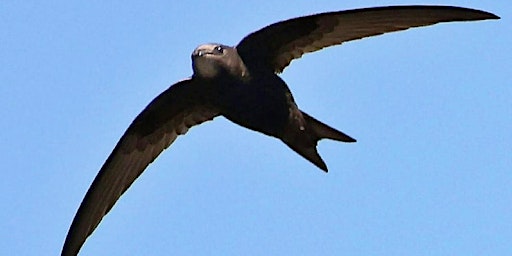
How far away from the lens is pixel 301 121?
11266mm

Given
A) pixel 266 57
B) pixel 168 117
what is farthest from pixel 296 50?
pixel 168 117

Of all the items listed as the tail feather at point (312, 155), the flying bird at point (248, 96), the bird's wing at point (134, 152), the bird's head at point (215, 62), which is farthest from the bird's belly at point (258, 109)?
the bird's wing at point (134, 152)

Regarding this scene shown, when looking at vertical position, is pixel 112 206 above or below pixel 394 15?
below

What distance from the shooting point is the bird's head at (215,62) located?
35.6ft

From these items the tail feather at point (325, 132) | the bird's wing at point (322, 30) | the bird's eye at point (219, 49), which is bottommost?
the tail feather at point (325, 132)

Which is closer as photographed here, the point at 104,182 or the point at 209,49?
the point at 209,49

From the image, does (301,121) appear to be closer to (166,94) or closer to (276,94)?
(276,94)

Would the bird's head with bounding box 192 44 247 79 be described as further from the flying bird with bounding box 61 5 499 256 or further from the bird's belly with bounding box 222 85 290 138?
the bird's belly with bounding box 222 85 290 138

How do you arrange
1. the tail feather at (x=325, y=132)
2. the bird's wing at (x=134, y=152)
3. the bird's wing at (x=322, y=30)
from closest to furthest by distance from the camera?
the bird's wing at (x=322, y=30) → the tail feather at (x=325, y=132) → the bird's wing at (x=134, y=152)

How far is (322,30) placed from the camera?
1145cm

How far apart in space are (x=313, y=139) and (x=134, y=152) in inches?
56.8

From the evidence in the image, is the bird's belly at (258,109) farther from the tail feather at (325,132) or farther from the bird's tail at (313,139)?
the tail feather at (325,132)

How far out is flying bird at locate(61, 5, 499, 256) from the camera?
11.0m

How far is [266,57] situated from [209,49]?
1.95ft
